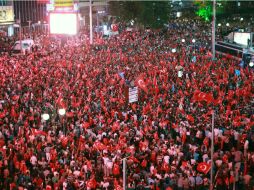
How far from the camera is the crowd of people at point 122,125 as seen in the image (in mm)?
13755

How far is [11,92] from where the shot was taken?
22.9 metres

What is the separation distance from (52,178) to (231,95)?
10.6 m

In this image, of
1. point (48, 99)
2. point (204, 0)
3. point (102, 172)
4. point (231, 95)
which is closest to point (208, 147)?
point (102, 172)

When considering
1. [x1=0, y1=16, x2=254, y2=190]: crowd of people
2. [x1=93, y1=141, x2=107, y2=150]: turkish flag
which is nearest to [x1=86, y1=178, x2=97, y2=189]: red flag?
[x1=0, y1=16, x2=254, y2=190]: crowd of people

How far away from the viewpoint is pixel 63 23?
37.1 meters

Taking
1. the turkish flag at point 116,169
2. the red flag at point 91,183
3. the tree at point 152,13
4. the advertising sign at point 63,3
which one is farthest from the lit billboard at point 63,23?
the red flag at point 91,183

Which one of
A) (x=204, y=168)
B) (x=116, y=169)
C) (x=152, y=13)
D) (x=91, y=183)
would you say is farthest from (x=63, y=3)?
(x=204, y=168)

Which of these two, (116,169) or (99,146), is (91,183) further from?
(99,146)

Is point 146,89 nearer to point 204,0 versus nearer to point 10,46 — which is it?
point 10,46

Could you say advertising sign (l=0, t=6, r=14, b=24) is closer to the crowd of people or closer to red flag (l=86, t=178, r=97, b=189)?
the crowd of people

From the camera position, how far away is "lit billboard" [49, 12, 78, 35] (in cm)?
3656

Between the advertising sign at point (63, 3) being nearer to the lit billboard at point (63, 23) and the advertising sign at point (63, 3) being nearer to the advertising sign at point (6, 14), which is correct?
the lit billboard at point (63, 23)

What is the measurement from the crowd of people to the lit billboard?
709cm

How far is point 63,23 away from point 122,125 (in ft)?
71.1
